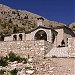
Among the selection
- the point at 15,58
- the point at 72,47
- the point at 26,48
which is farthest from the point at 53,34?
the point at 15,58

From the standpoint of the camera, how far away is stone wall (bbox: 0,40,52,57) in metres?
25.8

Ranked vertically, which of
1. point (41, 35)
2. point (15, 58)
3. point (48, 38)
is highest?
point (41, 35)

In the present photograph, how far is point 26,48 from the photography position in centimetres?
2628

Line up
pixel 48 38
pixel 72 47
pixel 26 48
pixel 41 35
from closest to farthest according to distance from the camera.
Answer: pixel 72 47 → pixel 26 48 → pixel 48 38 → pixel 41 35

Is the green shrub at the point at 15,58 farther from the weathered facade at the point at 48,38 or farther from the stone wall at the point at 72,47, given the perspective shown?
the stone wall at the point at 72,47

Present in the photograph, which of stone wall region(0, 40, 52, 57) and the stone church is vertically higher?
the stone church

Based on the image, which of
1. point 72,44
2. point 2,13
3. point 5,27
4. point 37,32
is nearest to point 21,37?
point 37,32

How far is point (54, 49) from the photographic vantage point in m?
27.2

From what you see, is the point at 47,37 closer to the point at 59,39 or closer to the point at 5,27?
the point at 59,39

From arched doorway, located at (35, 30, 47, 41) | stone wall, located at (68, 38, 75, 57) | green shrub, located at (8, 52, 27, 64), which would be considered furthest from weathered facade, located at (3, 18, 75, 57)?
green shrub, located at (8, 52, 27, 64)

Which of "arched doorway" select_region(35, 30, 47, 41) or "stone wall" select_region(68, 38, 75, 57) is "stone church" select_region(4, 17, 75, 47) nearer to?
"arched doorway" select_region(35, 30, 47, 41)

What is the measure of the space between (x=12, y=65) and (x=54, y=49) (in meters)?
6.13

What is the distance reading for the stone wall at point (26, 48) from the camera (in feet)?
84.6

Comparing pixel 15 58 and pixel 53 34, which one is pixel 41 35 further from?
pixel 15 58
